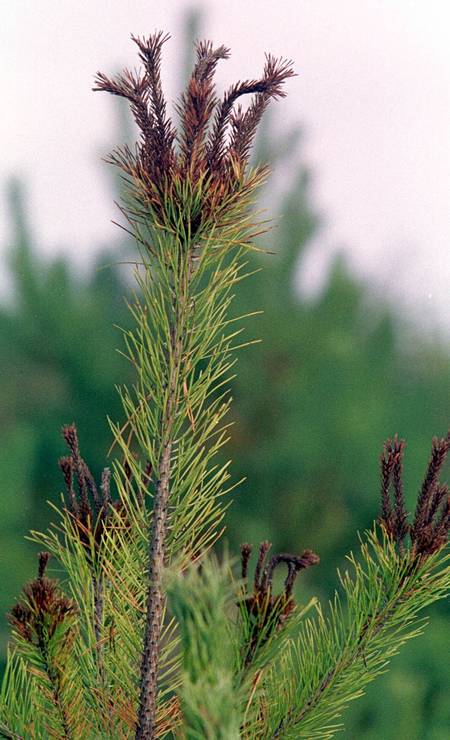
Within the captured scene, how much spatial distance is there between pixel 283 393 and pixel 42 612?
1.52 meters

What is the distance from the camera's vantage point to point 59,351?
79.0 inches

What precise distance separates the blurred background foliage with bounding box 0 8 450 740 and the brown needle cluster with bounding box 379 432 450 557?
1369 mm

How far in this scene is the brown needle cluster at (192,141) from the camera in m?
0.44

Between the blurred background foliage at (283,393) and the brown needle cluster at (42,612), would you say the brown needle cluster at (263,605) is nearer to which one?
the brown needle cluster at (42,612)

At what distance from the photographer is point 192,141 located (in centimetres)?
45

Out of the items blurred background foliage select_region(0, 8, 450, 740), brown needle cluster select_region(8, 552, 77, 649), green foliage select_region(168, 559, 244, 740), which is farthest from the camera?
blurred background foliage select_region(0, 8, 450, 740)

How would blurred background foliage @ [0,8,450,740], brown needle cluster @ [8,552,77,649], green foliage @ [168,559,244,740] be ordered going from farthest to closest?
1. blurred background foliage @ [0,8,450,740]
2. brown needle cluster @ [8,552,77,649]
3. green foliage @ [168,559,244,740]

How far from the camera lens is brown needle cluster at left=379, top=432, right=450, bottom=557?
0.45m

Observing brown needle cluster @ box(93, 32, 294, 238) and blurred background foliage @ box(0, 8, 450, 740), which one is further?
blurred background foliage @ box(0, 8, 450, 740)

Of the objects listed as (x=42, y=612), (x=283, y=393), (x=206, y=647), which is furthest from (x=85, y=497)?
(x=283, y=393)

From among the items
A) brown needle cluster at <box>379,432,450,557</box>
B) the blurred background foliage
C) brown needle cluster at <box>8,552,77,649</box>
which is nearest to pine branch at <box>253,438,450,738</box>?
brown needle cluster at <box>379,432,450,557</box>

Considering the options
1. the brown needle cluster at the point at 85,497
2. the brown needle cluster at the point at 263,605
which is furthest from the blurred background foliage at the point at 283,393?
the brown needle cluster at the point at 263,605

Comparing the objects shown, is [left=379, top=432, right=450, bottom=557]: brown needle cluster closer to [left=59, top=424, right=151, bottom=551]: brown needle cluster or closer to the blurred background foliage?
[left=59, top=424, right=151, bottom=551]: brown needle cluster

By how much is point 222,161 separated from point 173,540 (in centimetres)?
22
